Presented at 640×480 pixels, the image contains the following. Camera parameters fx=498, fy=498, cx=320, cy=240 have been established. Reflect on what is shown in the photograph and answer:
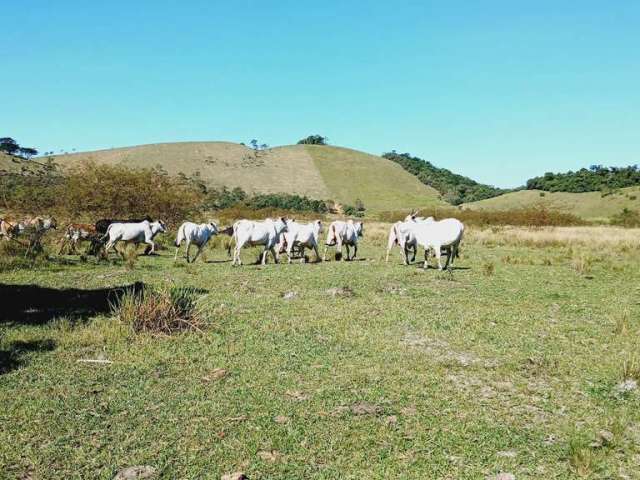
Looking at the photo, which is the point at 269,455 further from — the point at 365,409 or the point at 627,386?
the point at 627,386

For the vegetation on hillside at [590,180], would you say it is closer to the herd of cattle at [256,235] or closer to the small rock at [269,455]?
the herd of cattle at [256,235]

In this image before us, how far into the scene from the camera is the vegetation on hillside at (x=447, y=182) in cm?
11739

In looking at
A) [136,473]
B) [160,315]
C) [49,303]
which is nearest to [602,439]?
[136,473]

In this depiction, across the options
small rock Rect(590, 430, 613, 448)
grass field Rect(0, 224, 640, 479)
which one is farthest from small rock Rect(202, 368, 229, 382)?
small rock Rect(590, 430, 613, 448)

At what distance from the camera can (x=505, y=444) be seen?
5234 mm

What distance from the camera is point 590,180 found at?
8400 cm

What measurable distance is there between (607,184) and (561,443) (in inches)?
3481

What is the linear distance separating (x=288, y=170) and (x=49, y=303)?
101 metres

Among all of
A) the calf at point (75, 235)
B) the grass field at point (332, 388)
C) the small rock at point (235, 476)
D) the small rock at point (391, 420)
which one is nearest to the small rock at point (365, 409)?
the grass field at point (332, 388)

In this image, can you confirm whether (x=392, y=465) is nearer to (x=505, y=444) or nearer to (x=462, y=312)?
(x=505, y=444)

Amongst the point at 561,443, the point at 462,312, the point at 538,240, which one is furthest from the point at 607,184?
the point at 561,443

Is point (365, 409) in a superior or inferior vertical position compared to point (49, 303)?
inferior

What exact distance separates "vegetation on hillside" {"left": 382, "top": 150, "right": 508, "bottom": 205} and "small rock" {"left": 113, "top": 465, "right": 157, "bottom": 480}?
110 metres

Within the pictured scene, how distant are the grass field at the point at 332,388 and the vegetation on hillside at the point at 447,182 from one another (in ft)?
340
